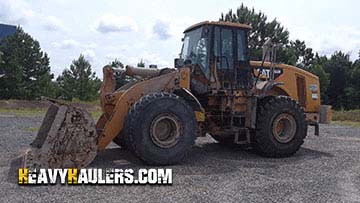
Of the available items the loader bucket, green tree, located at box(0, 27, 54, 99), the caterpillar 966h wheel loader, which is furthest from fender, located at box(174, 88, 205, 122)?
green tree, located at box(0, 27, 54, 99)

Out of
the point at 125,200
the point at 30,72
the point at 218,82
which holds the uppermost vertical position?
the point at 30,72

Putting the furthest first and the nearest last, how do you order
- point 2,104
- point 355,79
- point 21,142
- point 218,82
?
point 355,79 < point 2,104 < point 21,142 < point 218,82

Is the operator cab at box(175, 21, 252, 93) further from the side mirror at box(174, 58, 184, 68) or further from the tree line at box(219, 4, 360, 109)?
the tree line at box(219, 4, 360, 109)

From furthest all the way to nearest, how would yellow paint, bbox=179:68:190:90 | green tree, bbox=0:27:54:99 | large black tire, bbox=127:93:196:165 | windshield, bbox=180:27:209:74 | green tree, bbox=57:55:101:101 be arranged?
green tree, bbox=57:55:101:101 < green tree, bbox=0:27:54:99 < windshield, bbox=180:27:209:74 < yellow paint, bbox=179:68:190:90 < large black tire, bbox=127:93:196:165

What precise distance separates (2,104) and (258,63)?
31023mm

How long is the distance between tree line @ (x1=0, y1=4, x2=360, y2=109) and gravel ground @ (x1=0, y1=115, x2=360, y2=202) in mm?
32667

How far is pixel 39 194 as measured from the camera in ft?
21.3

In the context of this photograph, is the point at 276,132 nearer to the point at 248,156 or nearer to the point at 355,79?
the point at 248,156

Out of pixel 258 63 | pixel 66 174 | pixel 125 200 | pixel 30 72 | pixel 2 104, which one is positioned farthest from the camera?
pixel 30 72

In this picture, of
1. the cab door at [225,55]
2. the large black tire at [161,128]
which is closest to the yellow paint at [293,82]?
the cab door at [225,55]

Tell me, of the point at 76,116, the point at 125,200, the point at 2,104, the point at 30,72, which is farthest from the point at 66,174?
the point at 30,72

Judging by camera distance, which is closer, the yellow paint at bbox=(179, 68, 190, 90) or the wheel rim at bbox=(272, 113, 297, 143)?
the yellow paint at bbox=(179, 68, 190, 90)

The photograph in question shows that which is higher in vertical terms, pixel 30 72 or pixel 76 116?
pixel 30 72

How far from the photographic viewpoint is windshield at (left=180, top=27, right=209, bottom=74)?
1002 centimetres
